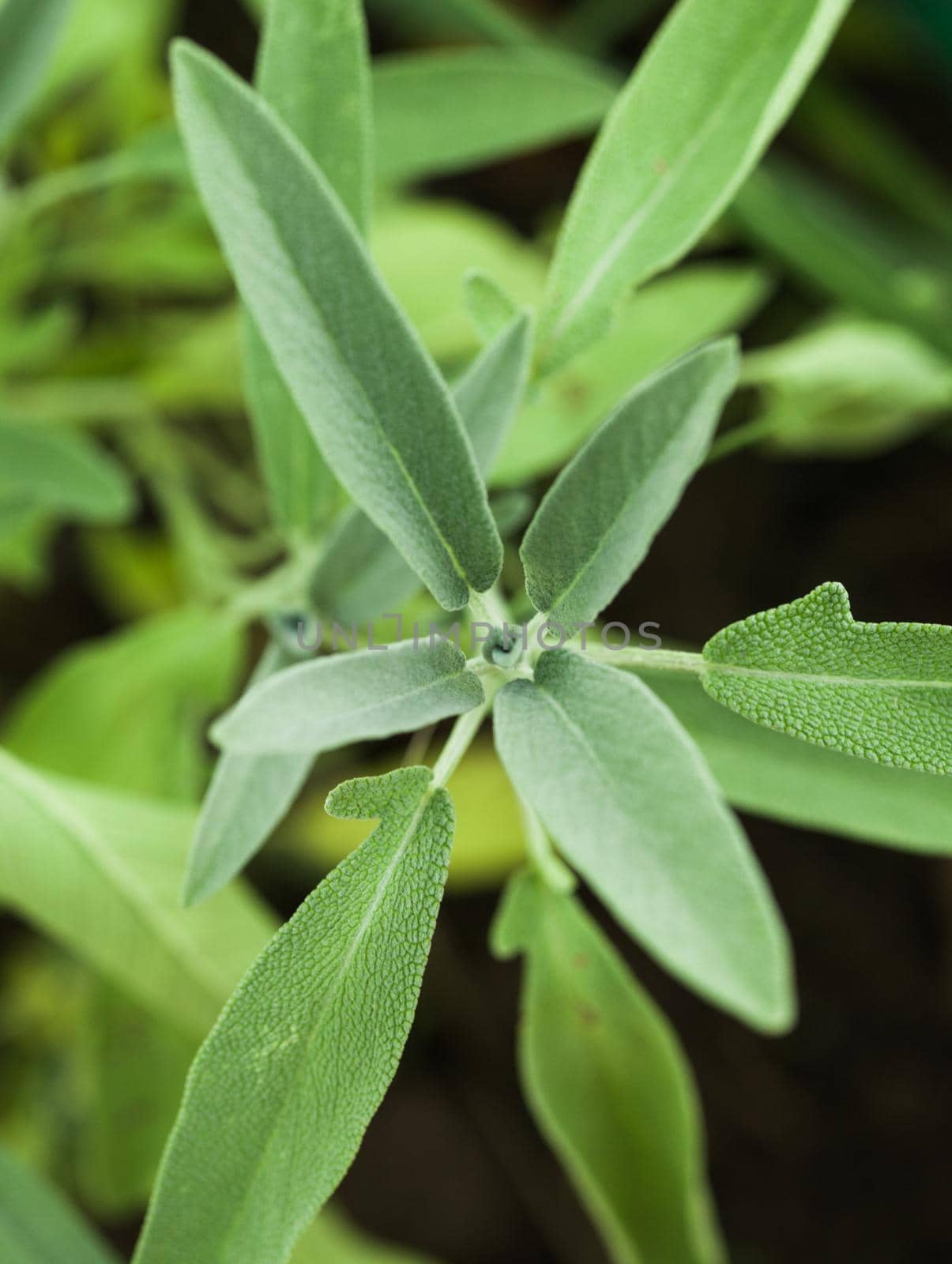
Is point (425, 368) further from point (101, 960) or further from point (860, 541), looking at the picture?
point (860, 541)

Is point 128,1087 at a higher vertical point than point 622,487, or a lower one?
lower

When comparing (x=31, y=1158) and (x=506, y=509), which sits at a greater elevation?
(x=506, y=509)

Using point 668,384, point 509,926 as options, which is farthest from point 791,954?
point 668,384

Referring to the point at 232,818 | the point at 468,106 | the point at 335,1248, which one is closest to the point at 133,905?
the point at 232,818

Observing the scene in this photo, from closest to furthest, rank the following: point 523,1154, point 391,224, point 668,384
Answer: point 668,384, point 391,224, point 523,1154

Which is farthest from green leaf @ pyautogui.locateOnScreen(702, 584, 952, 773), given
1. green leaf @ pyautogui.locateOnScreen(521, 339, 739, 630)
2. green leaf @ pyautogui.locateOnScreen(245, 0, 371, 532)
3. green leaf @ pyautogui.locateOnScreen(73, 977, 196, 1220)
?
green leaf @ pyautogui.locateOnScreen(73, 977, 196, 1220)

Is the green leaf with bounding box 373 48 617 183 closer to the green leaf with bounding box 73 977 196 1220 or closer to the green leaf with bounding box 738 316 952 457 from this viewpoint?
the green leaf with bounding box 738 316 952 457

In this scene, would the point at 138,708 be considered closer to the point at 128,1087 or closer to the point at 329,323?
the point at 128,1087
